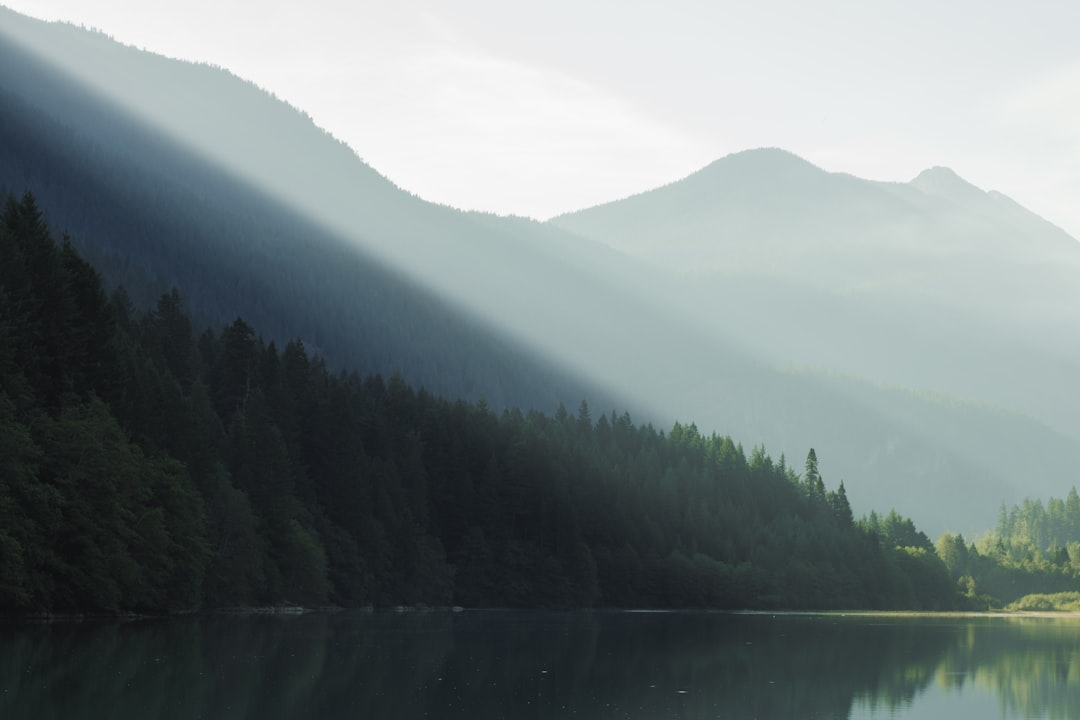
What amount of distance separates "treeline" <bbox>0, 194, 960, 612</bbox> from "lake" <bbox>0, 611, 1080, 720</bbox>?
523 centimetres

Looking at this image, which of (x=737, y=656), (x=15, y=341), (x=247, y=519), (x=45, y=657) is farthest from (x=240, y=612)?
(x=45, y=657)

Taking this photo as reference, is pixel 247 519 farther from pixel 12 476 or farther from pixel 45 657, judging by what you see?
pixel 45 657

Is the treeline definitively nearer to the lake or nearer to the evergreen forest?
the evergreen forest

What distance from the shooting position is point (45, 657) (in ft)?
192

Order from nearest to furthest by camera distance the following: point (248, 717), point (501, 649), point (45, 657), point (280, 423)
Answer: point (248, 717) < point (45, 657) < point (501, 649) < point (280, 423)

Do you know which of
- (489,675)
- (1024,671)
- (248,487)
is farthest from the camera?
(248,487)

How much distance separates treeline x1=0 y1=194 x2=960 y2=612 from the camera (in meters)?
85.4

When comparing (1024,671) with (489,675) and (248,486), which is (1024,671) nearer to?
(489,675)

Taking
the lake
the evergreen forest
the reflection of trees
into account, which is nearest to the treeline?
the evergreen forest

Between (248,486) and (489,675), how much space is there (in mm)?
66539

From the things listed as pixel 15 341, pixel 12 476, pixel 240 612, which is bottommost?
pixel 240 612

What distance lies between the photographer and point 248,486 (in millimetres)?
125875

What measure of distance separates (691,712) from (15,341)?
170ft

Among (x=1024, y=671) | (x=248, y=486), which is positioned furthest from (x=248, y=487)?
(x=1024, y=671)
